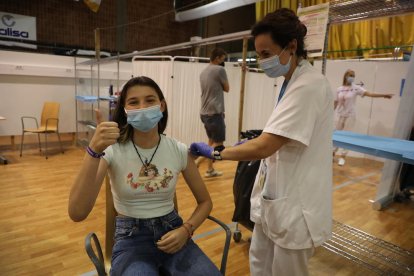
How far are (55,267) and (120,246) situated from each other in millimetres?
1120

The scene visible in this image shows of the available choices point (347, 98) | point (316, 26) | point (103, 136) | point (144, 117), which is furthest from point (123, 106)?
point (347, 98)

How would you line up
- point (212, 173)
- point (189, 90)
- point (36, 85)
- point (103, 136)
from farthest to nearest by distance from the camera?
point (36, 85)
point (189, 90)
point (212, 173)
point (103, 136)

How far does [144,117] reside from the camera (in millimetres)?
1173

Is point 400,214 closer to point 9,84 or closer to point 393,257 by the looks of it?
point 393,257

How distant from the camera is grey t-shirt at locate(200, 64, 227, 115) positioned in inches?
139

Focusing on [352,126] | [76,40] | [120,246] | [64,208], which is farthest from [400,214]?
[76,40]

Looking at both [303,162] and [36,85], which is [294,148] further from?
[36,85]

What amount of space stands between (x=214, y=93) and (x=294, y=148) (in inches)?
100.0

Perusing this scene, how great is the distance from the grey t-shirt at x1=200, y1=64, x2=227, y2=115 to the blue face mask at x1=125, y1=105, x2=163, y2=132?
2399 mm

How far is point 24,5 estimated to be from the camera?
5.63 meters

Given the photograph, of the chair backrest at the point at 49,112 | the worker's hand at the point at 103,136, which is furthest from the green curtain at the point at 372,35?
the chair backrest at the point at 49,112

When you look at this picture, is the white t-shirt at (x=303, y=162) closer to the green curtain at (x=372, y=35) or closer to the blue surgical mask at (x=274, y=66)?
the blue surgical mask at (x=274, y=66)

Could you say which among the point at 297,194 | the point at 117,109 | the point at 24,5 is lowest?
the point at 297,194

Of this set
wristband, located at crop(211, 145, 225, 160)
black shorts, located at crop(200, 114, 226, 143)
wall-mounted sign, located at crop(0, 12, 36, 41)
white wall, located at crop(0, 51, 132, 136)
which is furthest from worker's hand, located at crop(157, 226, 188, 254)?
wall-mounted sign, located at crop(0, 12, 36, 41)
